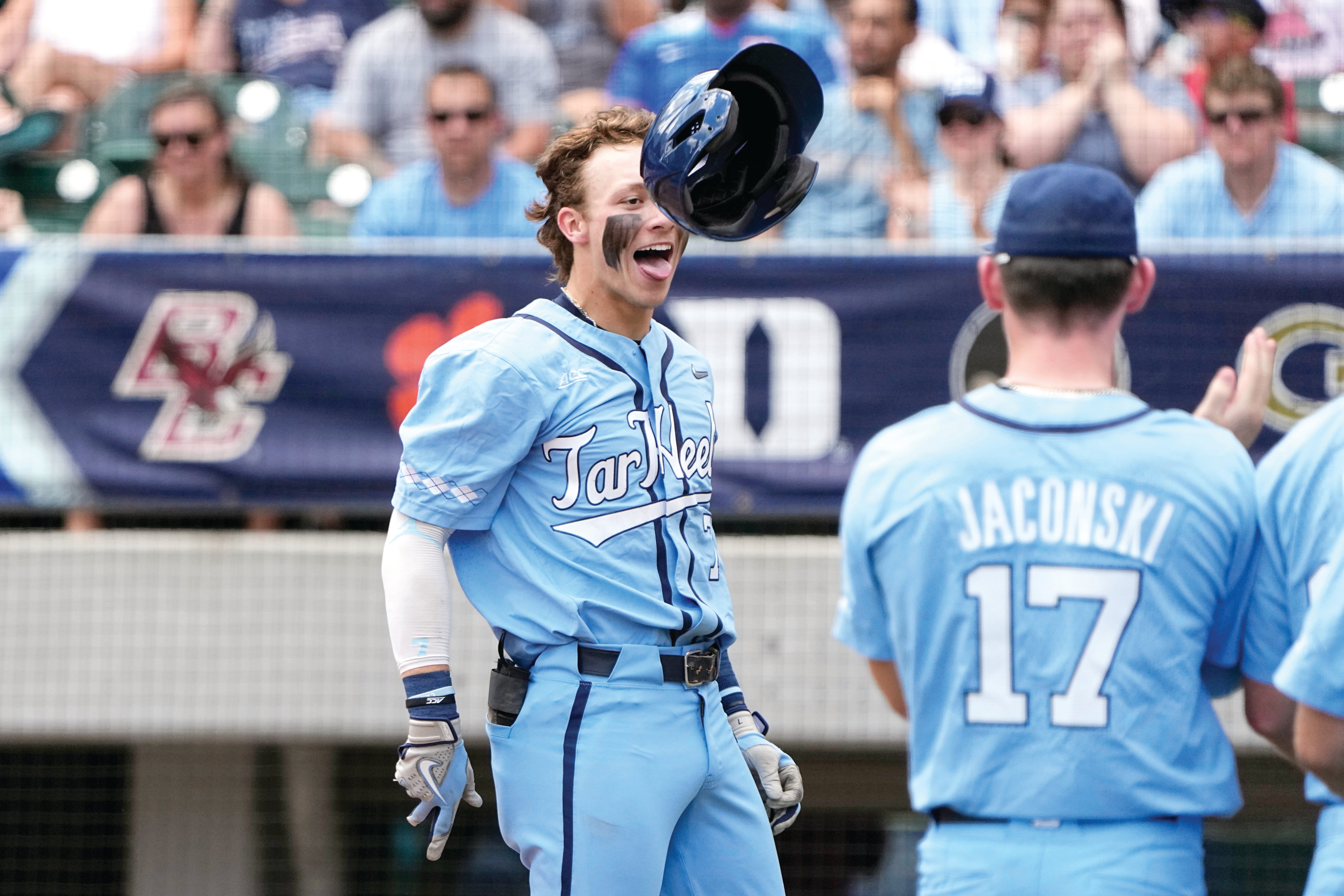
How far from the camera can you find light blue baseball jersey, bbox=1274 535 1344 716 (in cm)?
194

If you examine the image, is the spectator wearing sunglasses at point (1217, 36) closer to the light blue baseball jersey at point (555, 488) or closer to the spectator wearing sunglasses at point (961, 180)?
the spectator wearing sunglasses at point (961, 180)

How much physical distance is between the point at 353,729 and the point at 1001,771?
151 inches

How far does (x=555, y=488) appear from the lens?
2.63 meters

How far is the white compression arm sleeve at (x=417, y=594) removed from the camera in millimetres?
2564

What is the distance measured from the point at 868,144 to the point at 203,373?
2.68 meters

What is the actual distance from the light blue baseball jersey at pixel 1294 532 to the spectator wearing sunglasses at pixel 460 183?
3.97 m

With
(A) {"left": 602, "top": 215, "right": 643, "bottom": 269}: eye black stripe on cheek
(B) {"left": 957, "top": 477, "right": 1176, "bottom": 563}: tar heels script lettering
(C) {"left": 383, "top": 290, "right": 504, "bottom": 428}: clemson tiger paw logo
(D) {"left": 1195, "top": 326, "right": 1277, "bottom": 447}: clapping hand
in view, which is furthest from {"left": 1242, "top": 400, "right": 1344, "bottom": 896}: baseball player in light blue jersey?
(C) {"left": 383, "top": 290, "right": 504, "bottom": 428}: clemson tiger paw logo

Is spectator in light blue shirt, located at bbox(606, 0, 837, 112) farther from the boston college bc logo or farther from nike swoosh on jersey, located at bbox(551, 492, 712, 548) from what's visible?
nike swoosh on jersey, located at bbox(551, 492, 712, 548)

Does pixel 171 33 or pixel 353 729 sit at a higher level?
pixel 171 33

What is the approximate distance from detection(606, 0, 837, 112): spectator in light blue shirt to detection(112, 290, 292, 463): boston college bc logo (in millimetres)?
1779

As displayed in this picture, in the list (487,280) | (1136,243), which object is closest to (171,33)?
(487,280)

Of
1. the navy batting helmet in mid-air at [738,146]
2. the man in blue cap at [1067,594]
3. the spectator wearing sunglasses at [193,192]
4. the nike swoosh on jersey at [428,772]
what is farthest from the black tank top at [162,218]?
the man in blue cap at [1067,594]

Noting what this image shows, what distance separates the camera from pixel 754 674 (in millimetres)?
5496

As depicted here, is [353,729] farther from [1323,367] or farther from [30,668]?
[1323,367]
